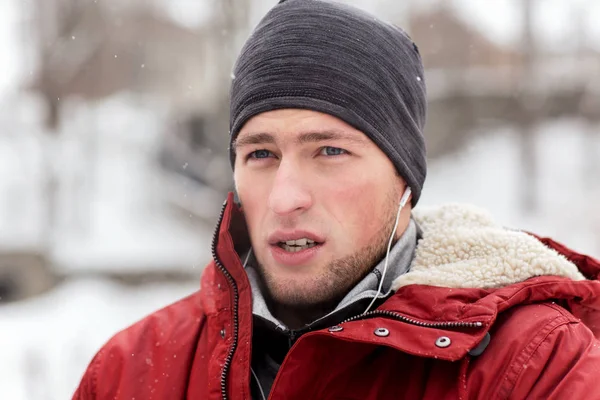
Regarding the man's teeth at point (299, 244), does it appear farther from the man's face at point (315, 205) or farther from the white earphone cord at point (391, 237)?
the white earphone cord at point (391, 237)

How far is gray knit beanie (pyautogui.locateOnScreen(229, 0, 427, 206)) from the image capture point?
2049 mm

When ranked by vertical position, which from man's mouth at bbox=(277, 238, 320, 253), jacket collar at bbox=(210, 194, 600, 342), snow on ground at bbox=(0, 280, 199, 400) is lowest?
snow on ground at bbox=(0, 280, 199, 400)

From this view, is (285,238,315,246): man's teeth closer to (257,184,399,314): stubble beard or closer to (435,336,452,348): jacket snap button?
(257,184,399,314): stubble beard

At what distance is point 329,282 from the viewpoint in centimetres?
201

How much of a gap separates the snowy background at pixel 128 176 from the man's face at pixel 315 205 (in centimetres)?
465

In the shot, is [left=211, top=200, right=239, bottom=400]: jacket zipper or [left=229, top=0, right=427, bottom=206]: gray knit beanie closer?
[left=211, top=200, right=239, bottom=400]: jacket zipper

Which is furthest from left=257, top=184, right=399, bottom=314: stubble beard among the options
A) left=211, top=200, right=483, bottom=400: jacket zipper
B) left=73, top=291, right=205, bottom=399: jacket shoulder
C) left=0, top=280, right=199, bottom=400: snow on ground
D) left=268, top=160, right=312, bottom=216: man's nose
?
→ left=0, top=280, right=199, bottom=400: snow on ground

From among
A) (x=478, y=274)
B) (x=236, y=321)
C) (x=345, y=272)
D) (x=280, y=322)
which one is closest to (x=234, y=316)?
(x=236, y=321)

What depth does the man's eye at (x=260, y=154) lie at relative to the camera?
2.12 metres

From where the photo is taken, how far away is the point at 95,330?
8.16 metres

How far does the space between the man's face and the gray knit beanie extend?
0.05 m

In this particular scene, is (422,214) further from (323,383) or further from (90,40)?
(90,40)

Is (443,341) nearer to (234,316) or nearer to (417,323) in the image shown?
(417,323)

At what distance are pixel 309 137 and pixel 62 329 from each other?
699 centimetres
